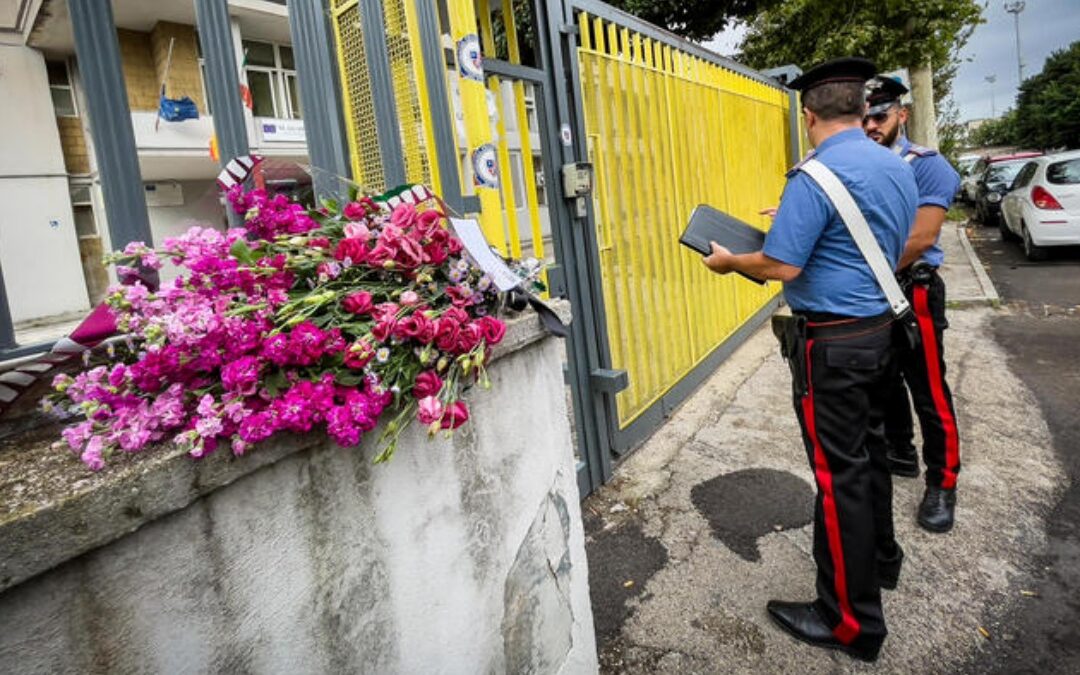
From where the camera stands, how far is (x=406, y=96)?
2775mm

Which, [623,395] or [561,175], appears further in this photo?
[623,395]

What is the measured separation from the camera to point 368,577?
4.76 ft

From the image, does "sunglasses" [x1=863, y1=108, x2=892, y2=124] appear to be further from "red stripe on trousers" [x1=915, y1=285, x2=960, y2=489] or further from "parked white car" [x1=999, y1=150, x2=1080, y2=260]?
"parked white car" [x1=999, y1=150, x2=1080, y2=260]

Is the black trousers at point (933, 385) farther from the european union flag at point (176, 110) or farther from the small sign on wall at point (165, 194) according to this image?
the small sign on wall at point (165, 194)

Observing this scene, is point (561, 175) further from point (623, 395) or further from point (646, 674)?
point (646, 674)

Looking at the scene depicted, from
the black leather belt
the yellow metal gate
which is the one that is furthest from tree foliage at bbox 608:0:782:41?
the black leather belt

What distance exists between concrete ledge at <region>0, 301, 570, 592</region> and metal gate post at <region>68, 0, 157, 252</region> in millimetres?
535

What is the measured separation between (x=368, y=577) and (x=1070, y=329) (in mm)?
7601

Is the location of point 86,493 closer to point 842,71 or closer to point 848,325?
point 848,325

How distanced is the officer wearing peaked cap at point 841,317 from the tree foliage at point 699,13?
12.1 meters

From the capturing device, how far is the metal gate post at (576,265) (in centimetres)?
343

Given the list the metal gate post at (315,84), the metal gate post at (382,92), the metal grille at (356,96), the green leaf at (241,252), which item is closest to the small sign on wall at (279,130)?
the metal grille at (356,96)

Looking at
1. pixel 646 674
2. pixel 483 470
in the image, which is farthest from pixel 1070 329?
pixel 483 470

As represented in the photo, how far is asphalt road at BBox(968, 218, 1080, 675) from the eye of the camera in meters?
2.36
